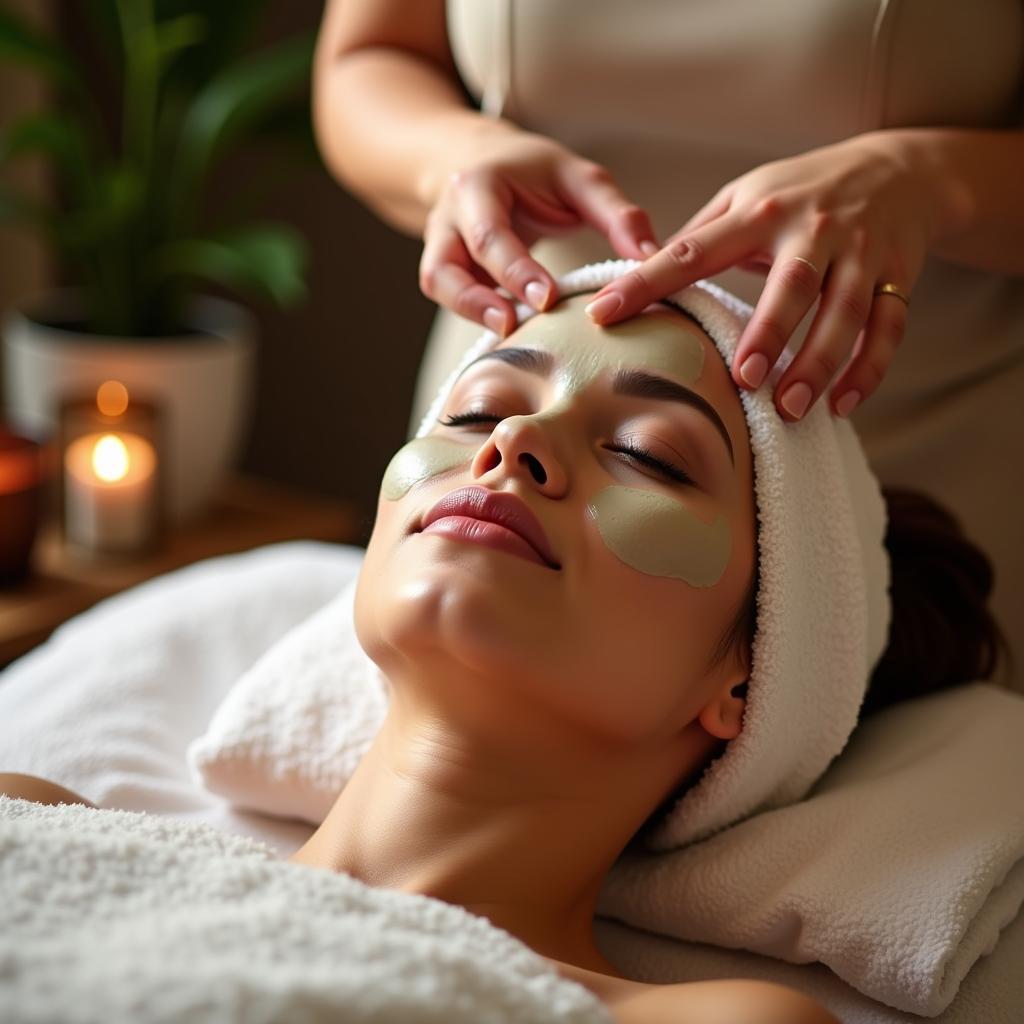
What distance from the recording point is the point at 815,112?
47.6 inches

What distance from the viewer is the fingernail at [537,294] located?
106cm

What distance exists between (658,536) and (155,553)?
126 centimetres

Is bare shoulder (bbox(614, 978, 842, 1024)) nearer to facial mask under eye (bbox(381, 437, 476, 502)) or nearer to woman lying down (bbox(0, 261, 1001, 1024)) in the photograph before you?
woman lying down (bbox(0, 261, 1001, 1024))

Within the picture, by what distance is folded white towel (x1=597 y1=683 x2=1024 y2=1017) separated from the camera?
937 mm

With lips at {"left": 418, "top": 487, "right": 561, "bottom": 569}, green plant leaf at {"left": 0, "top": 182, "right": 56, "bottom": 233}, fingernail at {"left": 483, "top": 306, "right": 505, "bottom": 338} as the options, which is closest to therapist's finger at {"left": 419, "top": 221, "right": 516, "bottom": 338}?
fingernail at {"left": 483, "top": 306, "right": 505, "bottom": 338}

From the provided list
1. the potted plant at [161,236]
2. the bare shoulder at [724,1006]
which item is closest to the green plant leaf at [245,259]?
the potted plant at [161,236]

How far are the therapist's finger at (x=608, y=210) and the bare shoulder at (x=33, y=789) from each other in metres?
0.63

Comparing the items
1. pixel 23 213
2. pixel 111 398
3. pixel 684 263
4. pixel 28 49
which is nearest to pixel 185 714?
pixel 684 263

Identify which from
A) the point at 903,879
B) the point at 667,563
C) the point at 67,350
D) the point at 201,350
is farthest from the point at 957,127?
the point at 67,350

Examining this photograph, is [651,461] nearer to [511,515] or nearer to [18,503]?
[511,515]

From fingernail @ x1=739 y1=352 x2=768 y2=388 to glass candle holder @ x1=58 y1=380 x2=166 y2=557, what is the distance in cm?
119

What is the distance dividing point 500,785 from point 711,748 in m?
0.20

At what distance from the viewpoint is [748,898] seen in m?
1.00

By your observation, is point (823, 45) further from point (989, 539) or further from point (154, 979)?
point (154, 979)
